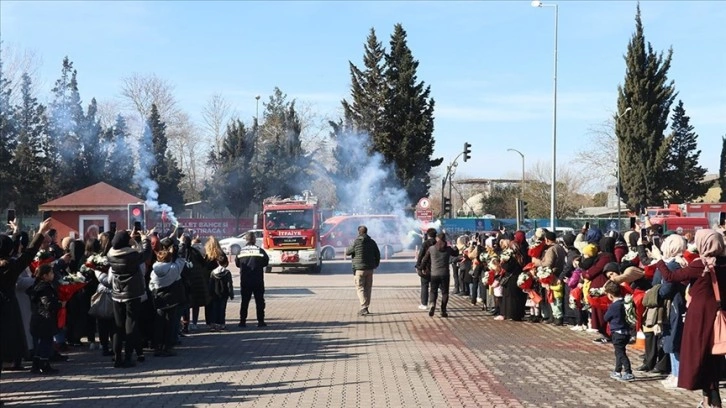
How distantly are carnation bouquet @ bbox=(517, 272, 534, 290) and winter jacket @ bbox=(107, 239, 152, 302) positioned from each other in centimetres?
803

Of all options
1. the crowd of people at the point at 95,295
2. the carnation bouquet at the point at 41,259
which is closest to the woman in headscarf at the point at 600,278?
the crowd of people at the point at 95,295

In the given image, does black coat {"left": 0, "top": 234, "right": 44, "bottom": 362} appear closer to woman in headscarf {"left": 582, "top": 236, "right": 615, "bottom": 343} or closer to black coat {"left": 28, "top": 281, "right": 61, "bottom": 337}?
black coat {"left": 28, "top": 281, "right": 61, "bottom": 337}

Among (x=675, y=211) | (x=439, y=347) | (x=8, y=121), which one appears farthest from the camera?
(x=8, y=121)

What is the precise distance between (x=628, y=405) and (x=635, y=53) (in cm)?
6021

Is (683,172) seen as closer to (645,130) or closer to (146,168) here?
(645,130)

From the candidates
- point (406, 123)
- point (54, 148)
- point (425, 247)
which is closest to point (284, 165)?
point (406, 123)

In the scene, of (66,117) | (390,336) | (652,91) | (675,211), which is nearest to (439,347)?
(390,336)

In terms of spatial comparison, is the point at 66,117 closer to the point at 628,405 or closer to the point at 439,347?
the point at 439,347

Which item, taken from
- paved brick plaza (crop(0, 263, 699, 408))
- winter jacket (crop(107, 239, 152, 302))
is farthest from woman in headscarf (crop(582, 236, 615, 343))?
winter jacket (crop(107, 239, 152, 302))

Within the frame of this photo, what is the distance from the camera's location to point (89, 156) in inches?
1937

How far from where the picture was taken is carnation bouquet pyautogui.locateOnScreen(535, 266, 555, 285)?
15.5 m

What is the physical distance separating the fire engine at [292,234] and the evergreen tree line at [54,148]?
17.2 metres

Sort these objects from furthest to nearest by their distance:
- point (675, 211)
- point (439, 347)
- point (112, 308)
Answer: point (675, 211)
point (439, 347)
point (112, 308)

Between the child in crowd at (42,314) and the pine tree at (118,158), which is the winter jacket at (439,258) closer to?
the child in crowd at (42,314)
